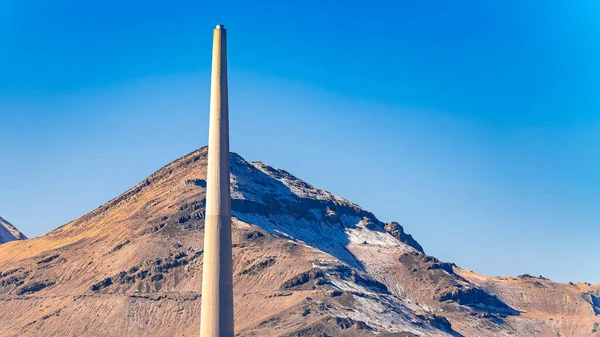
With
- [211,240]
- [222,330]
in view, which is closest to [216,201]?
[211,240]

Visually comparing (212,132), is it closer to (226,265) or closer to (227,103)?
(227,103)

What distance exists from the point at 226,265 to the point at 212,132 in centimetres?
1288

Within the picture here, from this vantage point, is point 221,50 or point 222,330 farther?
point 221,50

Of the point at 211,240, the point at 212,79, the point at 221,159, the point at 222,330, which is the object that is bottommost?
the point at 222,330

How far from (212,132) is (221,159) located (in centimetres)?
283

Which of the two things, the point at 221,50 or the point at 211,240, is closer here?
the point at 211,240

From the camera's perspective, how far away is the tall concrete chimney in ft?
358

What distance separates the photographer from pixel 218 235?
361ft

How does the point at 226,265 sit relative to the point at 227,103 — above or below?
below

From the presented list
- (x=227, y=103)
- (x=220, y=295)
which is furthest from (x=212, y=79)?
(x=220, y=295)

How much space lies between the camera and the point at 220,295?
4306 inches

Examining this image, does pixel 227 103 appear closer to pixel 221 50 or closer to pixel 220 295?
pixel 221 50

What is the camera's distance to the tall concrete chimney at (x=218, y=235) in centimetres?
10925

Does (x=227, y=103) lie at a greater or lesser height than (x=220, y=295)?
greater
